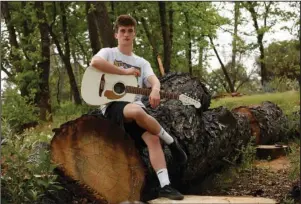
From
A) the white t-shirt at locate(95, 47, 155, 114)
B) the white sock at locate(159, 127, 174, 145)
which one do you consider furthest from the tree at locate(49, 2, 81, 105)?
the white sock at locate(159, 127, 174, 145)

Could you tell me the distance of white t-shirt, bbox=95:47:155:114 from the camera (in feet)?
10.9

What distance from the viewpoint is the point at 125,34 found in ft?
10.7

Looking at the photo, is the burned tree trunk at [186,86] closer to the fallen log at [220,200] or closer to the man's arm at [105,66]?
the man's arm at [105,66]

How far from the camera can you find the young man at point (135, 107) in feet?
10.4

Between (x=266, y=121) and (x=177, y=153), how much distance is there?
123 inches

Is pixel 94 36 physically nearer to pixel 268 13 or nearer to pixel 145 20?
pixel 145 20

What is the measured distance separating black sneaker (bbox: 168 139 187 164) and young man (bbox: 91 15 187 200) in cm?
1

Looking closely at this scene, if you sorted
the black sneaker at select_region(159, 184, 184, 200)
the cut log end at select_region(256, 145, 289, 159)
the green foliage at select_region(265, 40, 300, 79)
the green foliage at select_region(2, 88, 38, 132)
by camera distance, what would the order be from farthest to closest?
the green foliage at select_region(265, 40, 300, 79), the green foliage at select_region(2, 88, 38, 132), the cut log end at select_region(256, 145, 289, 159), the black sneaker at select_region(159, 184, 184, 200)

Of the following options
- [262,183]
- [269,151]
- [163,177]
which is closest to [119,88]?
[163,177]

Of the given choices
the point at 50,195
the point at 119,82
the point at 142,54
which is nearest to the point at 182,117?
the point at 119,82

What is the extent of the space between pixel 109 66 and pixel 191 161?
45.2 inches

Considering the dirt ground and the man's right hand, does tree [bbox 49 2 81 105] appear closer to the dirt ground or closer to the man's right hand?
the dirt ground

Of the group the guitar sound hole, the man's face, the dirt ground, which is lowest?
the dirt ground

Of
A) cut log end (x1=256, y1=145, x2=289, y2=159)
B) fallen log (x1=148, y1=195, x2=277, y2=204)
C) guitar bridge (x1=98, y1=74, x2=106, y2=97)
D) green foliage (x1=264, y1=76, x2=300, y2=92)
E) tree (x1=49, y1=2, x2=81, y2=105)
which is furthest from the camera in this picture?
tree (x1=49, y1=2, x2=81, y2=105)
